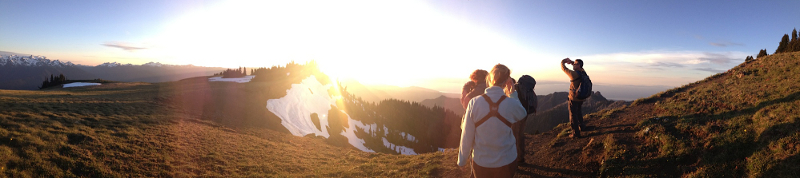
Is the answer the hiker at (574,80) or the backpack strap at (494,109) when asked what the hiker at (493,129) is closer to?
the backpack strap at (494,109)

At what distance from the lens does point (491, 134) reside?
180 inches

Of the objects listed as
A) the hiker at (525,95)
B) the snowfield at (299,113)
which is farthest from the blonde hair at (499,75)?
the snowfield at (299,113)

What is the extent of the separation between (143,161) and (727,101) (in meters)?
27.7

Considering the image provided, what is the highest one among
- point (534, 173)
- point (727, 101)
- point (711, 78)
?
point (711, 78)

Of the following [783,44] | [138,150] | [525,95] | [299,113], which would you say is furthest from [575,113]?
[783,44]

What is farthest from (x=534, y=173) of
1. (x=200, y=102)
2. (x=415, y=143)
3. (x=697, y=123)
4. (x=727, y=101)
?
(x=415, y=143)

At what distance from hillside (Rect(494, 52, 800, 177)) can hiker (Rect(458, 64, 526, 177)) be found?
233 inches

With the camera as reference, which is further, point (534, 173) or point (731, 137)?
point (534, 173)

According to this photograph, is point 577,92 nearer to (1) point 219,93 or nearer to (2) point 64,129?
(2) point 64,129

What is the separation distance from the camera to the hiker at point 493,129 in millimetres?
4500

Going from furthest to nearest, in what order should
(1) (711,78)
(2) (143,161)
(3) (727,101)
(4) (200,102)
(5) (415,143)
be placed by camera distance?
(5) (415,143), (4) (200,102), (1) (711,78), (2) (143,161), (3) (727,101)

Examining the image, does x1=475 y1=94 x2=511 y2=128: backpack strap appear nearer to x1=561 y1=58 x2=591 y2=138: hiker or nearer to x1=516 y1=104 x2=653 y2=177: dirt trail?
x1=516 y1=104 x2=653 y2=177: dirt trail

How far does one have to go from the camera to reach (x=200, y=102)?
106ft


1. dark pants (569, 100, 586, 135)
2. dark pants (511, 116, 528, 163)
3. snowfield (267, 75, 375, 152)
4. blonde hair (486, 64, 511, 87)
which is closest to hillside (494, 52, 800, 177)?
dark pants (569, 100, 586, 135)
